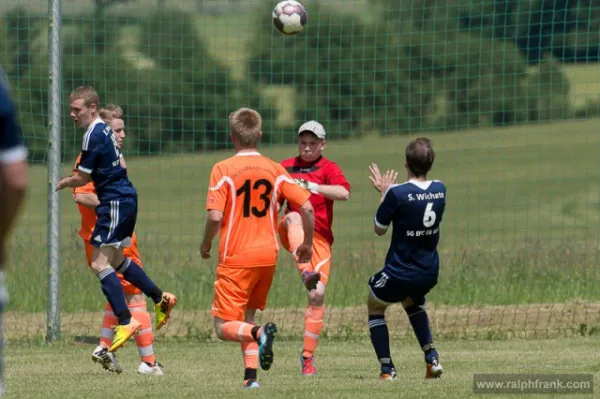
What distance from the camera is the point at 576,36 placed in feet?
53.1

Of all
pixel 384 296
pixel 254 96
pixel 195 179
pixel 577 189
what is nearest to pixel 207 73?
pixel 254 96

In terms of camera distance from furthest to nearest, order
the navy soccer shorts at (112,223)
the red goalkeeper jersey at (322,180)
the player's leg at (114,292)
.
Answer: the red goalkeeper jersey at (322,180) < the navy soccer shorts at (112,223) < the player's leg at (114,292)

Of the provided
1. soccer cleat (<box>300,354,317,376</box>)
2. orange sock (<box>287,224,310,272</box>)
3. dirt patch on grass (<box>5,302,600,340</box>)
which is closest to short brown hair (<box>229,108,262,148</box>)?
orange sock (<box>287,224,310,272</box>)

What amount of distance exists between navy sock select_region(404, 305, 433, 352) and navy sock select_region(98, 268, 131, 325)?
2089 millimetres

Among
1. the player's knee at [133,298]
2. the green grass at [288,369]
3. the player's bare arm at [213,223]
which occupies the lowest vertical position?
the green grass at [288,369]

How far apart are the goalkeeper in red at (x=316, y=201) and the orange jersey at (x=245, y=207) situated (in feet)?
4.20

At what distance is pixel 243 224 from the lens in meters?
7.83

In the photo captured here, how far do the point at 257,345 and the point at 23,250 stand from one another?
921 centimetres

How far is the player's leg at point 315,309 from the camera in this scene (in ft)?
30.5

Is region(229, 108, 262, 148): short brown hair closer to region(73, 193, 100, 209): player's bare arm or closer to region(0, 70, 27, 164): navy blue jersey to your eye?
region(73, 193, 100, 209): player's bare arm

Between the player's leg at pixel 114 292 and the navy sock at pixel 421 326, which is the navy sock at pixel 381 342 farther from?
the player's leg at pixel 114 292

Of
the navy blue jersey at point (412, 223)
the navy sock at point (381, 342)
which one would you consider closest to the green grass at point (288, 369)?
the navy sock at point (381, 342)

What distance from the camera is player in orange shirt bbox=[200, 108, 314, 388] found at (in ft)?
25.6

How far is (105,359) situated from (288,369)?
155cm
